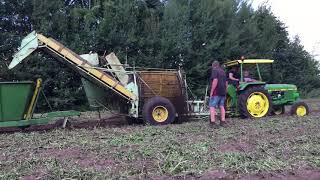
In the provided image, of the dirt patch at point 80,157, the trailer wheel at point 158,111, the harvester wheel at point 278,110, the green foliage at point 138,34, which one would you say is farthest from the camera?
the green foliage at point 138,34

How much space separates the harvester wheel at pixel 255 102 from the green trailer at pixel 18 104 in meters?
5.66

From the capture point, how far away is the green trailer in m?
11.9

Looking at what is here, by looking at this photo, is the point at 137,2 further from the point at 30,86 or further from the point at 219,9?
the point at 30,86

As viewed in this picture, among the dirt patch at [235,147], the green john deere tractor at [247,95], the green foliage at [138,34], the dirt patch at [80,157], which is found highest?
the green foliage at [138,34]

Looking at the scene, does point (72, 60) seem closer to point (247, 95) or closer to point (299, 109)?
point (247, 95)

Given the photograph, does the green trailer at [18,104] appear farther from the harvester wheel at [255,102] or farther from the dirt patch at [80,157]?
the harvester wheel at [255,102]

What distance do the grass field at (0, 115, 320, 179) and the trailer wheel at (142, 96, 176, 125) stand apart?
2.27 metres

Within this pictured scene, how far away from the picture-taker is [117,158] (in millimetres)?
7367

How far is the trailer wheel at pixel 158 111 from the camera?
13.3 meters

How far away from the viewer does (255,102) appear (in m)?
15.4

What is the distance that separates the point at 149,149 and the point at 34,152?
1.89 m

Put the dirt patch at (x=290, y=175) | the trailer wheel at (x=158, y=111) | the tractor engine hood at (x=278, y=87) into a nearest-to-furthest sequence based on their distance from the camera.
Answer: the dirt patch at (x=290, y=175), the trailer wheel at (x=158, y=111), the tractor engine hood at (x=278, y=87)

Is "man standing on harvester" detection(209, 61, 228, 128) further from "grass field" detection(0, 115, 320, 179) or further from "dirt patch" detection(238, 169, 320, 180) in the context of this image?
"dirt patch" detection(238, 169, 320, 180)

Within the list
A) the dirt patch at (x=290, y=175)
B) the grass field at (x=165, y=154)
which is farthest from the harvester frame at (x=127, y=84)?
the dirt patch at (x=290, y=175)
